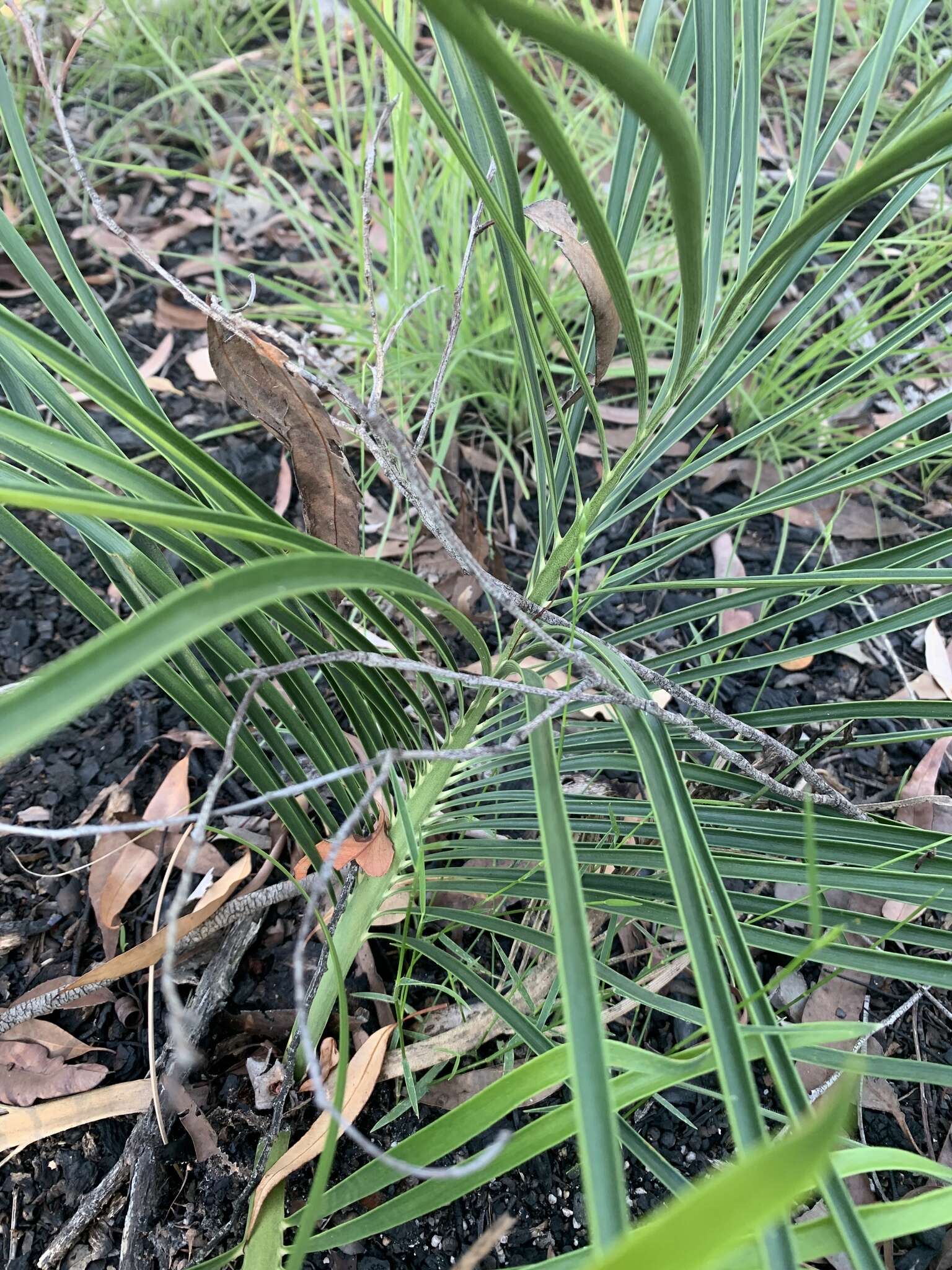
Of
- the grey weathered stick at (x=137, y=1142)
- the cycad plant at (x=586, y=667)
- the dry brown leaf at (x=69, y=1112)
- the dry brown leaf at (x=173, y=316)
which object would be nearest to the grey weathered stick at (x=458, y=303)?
the cycad plant at (x=586, y=667)

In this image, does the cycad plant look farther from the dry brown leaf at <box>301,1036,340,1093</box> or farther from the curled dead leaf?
the curled dead leaf

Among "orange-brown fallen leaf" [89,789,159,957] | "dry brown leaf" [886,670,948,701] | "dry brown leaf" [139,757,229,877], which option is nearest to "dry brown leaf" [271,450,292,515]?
"dry brown leaf" [139,757,229,877]

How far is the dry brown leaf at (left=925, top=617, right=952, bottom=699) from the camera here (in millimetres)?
1107

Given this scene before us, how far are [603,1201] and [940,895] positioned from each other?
0.34 meters

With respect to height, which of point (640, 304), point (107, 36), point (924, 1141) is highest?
point (107, 36)

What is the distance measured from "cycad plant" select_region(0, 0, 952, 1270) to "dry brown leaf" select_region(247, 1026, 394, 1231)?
0.09 feet

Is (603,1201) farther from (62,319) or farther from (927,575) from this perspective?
(62,319)

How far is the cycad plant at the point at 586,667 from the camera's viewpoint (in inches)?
13.1

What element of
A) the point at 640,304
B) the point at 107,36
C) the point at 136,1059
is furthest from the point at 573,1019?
the point at 107,36

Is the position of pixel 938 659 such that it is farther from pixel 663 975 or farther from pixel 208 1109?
pixel 208 1109

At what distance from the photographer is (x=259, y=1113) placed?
0.72 meters

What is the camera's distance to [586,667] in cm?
52

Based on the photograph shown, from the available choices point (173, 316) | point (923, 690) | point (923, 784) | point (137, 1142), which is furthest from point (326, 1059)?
point (173, 316)

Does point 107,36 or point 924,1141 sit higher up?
point 107,36
